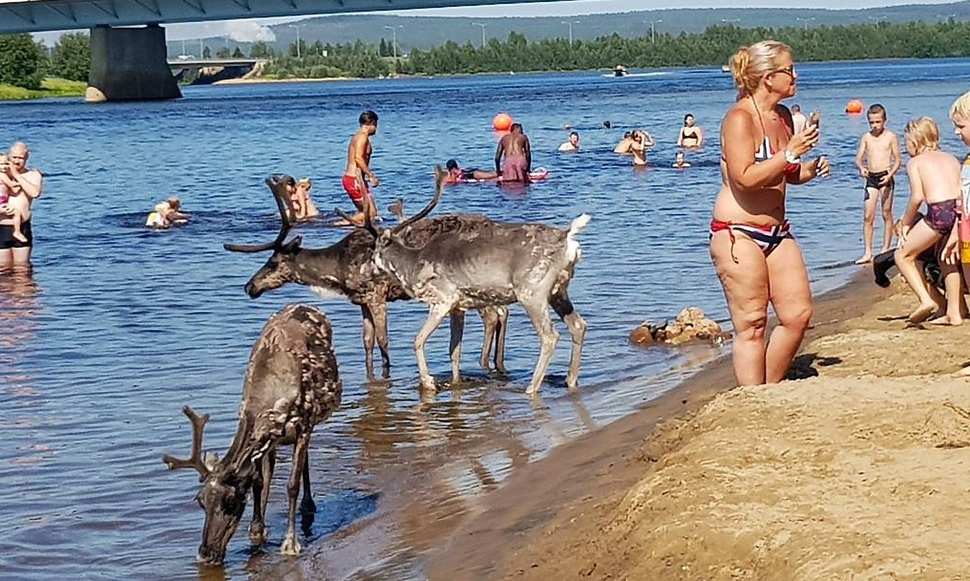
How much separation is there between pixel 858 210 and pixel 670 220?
2.74 meters

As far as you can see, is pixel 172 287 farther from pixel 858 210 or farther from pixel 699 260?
pixel 858 210

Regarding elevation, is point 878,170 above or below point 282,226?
below

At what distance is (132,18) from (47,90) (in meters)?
34.3

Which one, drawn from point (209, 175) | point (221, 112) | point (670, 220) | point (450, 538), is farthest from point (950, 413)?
point (221, 112)

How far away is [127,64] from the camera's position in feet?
301

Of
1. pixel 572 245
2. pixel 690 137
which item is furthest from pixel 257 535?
pixel 690 137

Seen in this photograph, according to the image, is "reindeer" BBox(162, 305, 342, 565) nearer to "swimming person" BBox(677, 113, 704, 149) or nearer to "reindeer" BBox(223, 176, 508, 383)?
"reindeer" BBox(223, 176, 508, 383)

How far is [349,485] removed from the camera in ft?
30.9

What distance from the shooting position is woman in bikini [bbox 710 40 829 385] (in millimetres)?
7855

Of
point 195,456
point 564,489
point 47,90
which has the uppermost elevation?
point 195,456

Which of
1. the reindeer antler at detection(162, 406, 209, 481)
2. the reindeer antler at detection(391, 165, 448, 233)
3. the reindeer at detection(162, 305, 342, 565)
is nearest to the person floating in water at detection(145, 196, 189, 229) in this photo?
the reindeer antler at detection(391, 165, 448, 233)

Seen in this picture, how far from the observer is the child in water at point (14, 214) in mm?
20641

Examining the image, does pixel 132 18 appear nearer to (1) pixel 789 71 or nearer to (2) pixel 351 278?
(2) pixel 351 278

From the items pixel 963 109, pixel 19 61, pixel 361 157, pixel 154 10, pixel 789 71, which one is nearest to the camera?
pixel 789 71
